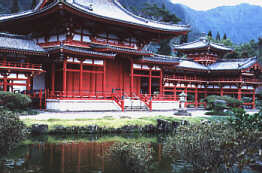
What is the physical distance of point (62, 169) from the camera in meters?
10.0

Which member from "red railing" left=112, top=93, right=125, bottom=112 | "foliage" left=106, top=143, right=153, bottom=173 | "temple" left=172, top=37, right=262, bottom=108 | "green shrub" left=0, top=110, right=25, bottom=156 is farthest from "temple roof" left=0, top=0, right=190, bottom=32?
"foliage" left=106, top=143, right=153, bottom=173

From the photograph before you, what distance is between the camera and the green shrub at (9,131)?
32.2ft

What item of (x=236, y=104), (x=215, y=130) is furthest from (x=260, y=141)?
(x=236, y=104)

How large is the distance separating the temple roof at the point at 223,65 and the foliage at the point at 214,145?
26445 millimetres

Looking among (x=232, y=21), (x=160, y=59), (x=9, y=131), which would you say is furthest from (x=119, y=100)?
(x=232, y=21)

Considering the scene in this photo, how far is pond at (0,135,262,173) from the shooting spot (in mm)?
10000

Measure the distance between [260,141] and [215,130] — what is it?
6.29 feet

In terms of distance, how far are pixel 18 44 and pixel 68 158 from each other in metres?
17.1

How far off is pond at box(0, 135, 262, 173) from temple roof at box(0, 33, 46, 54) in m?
11.3

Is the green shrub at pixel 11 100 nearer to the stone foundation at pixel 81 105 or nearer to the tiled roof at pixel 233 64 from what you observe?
the stone foundation at pixel 81 105

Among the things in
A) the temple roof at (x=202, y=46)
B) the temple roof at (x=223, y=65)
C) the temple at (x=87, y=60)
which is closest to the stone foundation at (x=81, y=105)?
the temple at (x=87, y=60)

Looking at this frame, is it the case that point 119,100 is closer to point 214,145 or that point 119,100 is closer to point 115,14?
point 115,14

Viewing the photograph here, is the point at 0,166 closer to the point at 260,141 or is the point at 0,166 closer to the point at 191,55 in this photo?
the point at 260,141

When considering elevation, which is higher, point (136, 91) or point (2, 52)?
point (2, 52)
